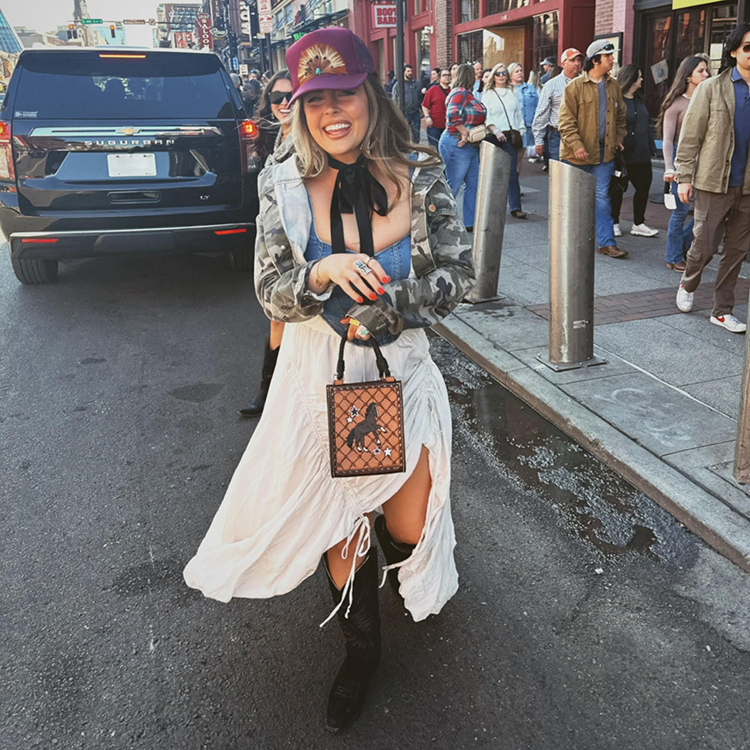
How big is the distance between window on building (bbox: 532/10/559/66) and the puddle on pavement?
15593 mm

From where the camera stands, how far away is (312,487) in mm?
2285

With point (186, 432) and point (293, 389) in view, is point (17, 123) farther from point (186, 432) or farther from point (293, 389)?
point (293, 389)

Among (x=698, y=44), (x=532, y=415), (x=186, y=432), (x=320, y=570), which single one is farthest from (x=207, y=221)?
Answer: (x=698, y=44)

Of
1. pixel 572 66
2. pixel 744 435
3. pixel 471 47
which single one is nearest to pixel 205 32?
pixel 471 47

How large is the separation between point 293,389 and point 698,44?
535 inches

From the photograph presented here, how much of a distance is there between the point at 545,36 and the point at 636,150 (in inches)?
471

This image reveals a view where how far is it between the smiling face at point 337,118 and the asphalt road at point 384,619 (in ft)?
5.34

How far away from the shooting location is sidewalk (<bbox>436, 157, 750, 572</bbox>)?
341 centimetres

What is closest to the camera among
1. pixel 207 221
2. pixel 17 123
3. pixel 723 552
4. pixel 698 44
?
pixel 723 552

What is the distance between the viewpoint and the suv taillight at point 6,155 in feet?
20.9

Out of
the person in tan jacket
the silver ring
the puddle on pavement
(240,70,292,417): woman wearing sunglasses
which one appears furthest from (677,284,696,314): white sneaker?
the silver ring

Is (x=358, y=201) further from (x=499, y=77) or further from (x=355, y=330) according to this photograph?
(x=499, y=77)

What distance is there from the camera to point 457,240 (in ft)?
7.35

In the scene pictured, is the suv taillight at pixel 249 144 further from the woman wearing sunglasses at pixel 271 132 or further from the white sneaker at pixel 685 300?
the white sneaker at pixel 685 300
